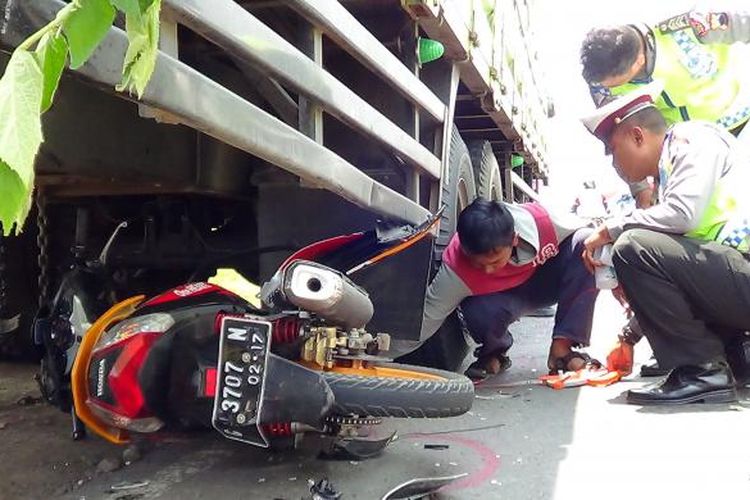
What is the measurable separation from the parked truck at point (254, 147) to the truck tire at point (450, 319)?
1 cm

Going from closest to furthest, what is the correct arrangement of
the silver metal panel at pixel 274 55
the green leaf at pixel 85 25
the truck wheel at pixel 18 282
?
the green leaf at pixel 85 25
the silver metal panel at pixel 274 55
the truck wheel at pixel 18 282

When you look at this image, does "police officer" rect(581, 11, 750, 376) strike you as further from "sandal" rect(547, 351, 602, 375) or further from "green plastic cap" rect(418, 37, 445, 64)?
"green plastic cap" rect(418, 37, 445, 64)

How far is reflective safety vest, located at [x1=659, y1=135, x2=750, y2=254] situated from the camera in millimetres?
2463

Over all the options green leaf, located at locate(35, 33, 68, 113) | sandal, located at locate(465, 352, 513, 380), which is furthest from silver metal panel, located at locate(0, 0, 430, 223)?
sandal, located at locate(465, 352, 513, 380)

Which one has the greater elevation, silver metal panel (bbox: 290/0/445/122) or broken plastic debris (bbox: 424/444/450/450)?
silver metal panel (bbox: 290/0/445/122)

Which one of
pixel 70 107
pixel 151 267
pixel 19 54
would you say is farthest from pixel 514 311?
pixel 19 54

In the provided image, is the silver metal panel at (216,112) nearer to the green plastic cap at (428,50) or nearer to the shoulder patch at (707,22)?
the green plastic cap at (428,50)

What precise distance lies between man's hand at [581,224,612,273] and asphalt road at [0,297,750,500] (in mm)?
619

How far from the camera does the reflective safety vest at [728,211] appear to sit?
246cm

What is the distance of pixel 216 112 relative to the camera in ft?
4.26

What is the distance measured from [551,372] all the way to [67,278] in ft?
6.51

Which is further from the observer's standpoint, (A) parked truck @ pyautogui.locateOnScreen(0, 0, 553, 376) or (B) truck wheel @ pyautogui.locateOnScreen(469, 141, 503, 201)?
(B) truck wheel @ pyautogui.locateOnScreen(469, 141, 503, 201)

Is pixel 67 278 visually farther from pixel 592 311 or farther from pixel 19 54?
pixel 592 311

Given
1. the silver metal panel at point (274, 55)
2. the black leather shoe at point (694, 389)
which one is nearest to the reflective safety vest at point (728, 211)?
the black leather shoe at point (694, 389)
